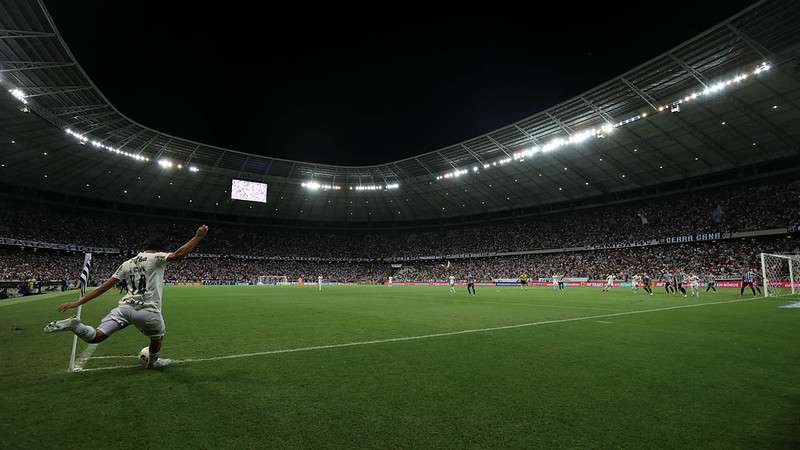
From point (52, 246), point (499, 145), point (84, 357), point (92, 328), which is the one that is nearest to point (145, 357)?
point (92, 328)

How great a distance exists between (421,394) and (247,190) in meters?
58.1

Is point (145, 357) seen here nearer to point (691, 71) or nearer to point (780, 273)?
point (691, 71)

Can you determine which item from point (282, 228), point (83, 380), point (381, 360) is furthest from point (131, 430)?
point (282, 228)

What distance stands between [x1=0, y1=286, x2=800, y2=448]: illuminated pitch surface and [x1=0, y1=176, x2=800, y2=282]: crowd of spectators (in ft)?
147

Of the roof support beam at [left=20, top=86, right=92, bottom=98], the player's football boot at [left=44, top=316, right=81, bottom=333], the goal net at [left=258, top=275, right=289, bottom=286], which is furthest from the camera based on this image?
the goal net at [left=258, top=275, right=289, bottom=286]

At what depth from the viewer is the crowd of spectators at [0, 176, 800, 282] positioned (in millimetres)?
43875

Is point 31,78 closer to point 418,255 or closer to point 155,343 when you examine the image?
point 155,343

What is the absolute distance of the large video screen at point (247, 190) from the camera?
185ft

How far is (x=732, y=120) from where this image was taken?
1427 inches

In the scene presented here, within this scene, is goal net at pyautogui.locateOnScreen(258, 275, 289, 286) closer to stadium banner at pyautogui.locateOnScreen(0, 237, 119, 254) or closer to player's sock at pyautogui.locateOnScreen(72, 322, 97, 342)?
stadium banner at pyautogui.locateOnScreen(0, 237, 119, 254)

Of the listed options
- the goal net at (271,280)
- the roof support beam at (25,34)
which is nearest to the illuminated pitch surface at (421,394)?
the roof support beam at (25,34)

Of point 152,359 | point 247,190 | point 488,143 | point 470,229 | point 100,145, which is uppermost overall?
point 488,143

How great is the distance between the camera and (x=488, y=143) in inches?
2016

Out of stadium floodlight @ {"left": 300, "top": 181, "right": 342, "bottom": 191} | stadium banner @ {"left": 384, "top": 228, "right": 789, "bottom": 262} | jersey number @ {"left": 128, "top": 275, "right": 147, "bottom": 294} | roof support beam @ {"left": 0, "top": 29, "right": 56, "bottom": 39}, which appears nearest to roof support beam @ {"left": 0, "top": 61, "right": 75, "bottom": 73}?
roof support beam @ {"left": 0, "top": 29, "right": 56, "bottom": 39}
